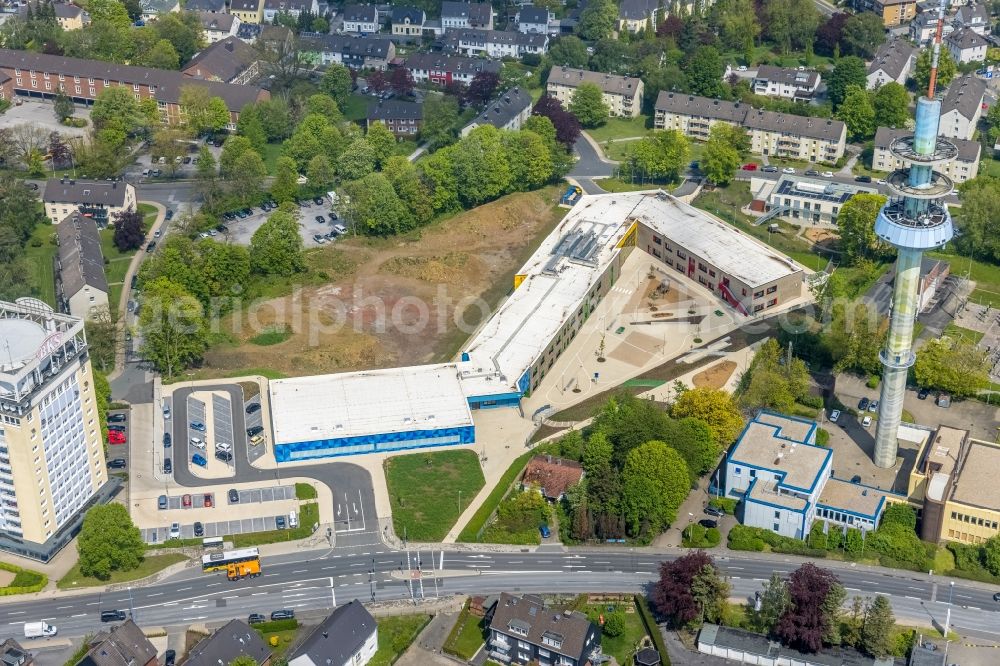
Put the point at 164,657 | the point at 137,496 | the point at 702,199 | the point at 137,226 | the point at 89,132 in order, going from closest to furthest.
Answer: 1. the point at 164,657
2. the point at 137,496
3. the point at 137,226
4. the point at 702,199
5. the point at 89,132

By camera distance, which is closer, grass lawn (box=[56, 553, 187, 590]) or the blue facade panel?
grass lawn (box=[56, 553, 187, 590])

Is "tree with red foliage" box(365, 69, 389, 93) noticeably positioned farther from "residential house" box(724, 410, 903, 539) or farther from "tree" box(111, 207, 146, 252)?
"residential house" box(724, 410, 903, 539)

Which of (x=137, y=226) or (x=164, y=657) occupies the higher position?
(x=137, y=226)

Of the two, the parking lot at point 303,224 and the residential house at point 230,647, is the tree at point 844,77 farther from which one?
the residential house at point 230,647

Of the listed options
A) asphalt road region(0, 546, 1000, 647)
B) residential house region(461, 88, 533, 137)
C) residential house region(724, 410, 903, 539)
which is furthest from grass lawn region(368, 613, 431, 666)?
residential house region(461, 88, 533, 137)

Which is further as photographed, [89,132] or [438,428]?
[89,132]

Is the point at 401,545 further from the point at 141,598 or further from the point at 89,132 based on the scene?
the point at 89,132

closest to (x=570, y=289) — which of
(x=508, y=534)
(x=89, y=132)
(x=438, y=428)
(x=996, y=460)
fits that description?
(x=438, y=428)

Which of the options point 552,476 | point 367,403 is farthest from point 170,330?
point 552,476
